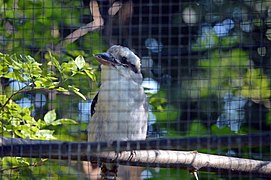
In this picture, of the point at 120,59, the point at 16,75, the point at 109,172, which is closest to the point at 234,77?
the point at 120,59

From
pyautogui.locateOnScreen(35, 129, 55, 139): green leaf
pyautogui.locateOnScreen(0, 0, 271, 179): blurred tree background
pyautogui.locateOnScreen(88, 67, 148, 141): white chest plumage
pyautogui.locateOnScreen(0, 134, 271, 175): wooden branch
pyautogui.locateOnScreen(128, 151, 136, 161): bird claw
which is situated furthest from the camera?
pyautogui.locateOnScreen(0, 0, 271, 179): blurred tree background

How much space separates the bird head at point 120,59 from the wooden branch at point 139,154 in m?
0.49

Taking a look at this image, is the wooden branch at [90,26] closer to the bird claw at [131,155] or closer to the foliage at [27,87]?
the foliage at [27,87]

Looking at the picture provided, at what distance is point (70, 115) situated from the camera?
2.39m

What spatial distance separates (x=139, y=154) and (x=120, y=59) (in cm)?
58

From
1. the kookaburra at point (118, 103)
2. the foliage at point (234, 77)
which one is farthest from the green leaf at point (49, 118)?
the foliage at point (234, 77)

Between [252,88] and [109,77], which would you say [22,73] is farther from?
[252,88]

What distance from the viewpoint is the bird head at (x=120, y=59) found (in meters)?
2.11

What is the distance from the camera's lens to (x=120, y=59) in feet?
7.18

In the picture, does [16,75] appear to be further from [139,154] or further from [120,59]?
[120,59]

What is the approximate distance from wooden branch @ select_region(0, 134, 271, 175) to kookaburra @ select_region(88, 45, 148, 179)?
0.33 m

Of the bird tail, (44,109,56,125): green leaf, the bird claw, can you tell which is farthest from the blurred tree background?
the bird claw

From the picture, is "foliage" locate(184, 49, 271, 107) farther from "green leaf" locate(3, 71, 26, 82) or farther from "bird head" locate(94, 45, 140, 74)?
"green leaf" locate(3, 71, 26, 82)

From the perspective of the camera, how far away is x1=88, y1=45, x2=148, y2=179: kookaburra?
2.04m
